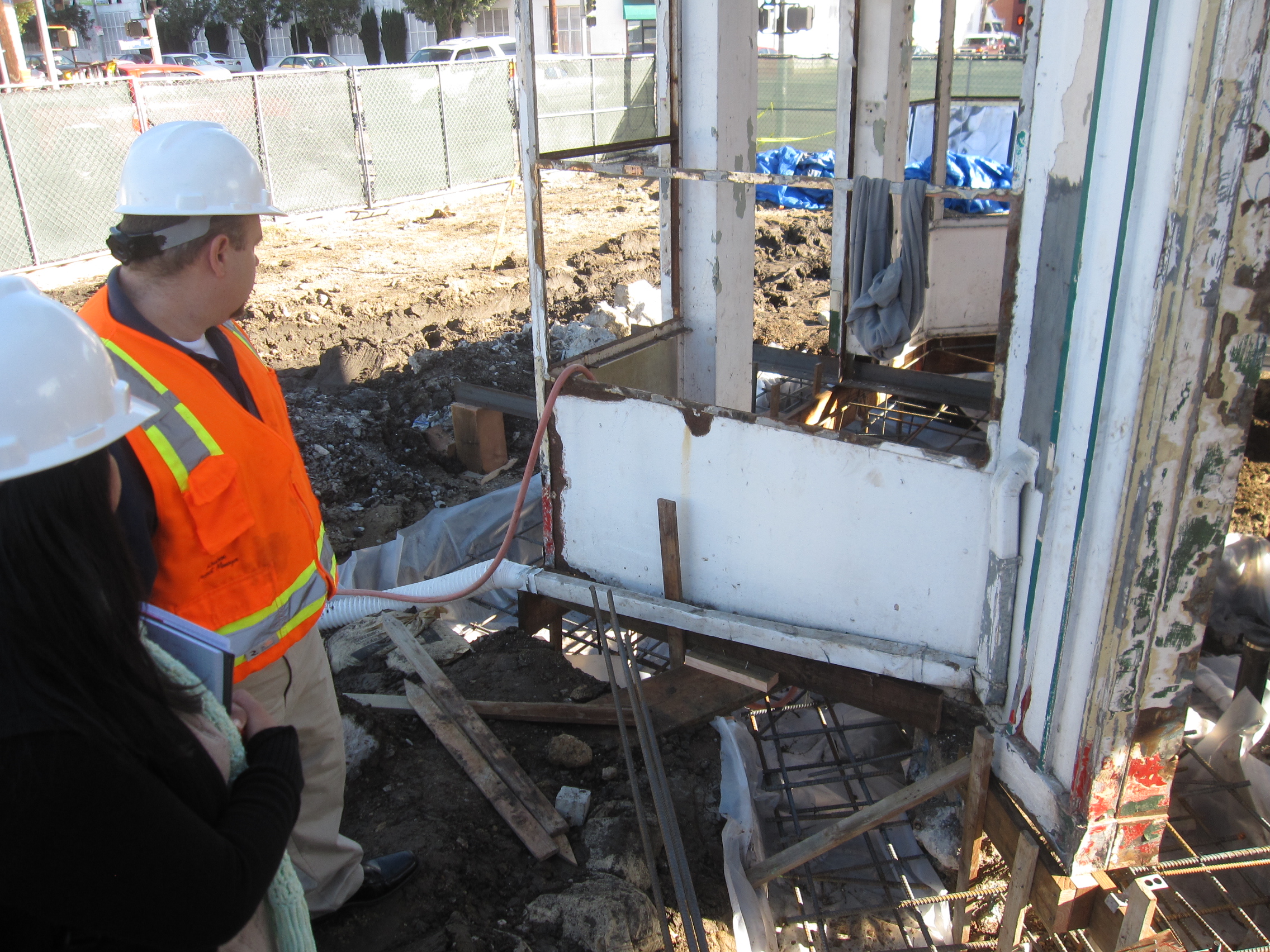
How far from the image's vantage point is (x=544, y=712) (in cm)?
381

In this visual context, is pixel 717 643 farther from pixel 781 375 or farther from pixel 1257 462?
pixel 1257 462

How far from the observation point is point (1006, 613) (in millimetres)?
2799

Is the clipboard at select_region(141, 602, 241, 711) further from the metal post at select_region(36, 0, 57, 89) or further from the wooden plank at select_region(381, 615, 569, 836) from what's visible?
the metal post at select_region(36, 0, 57, 89)

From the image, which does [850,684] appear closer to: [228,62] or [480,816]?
[480,816]

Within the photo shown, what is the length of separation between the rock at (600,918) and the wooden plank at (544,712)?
33.2 inches

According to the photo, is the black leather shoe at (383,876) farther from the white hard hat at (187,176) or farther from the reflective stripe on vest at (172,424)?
the white hard hat at (187,176)

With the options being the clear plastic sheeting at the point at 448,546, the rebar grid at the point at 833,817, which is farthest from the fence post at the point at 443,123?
the rebar grid at the point at 833,817

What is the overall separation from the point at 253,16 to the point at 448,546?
125 feet

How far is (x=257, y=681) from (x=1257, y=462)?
260 inches

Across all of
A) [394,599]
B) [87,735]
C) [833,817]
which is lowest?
[833,817]

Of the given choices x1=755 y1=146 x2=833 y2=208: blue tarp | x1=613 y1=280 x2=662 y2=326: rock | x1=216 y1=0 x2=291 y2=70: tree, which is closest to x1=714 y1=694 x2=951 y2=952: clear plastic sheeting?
x1=613 y1=280 x2=662 y2=326: rock

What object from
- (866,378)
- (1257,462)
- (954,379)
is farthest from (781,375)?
(1257,462)

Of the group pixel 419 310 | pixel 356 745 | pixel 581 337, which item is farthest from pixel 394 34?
pixel 356 745

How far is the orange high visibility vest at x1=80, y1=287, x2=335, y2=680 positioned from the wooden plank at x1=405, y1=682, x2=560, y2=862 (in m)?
1.19
